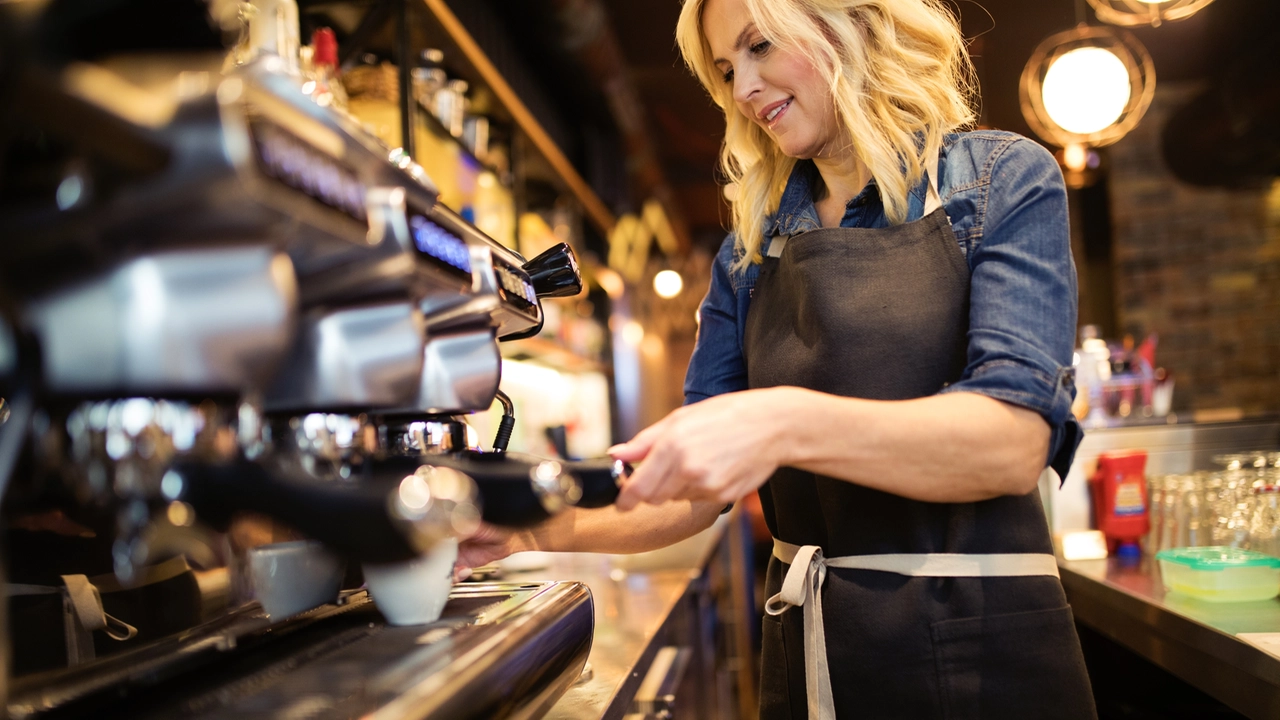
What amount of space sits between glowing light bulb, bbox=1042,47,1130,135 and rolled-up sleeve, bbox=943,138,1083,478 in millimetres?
2546

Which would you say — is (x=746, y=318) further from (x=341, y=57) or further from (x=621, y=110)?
(x=621, y=110)

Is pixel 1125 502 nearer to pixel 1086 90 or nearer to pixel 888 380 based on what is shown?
pixel 888 380

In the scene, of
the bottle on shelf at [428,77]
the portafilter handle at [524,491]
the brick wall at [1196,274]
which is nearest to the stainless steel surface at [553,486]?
the portafilter handle at [524,491]

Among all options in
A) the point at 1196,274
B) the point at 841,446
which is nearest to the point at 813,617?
the point at 841,446

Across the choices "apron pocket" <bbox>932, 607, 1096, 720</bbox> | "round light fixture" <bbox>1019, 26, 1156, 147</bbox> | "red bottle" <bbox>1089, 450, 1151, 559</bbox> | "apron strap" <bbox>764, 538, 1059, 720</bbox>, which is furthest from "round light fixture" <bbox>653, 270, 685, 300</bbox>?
"apron pocket" <bbox>932, 607, 1096, 720</bbox>

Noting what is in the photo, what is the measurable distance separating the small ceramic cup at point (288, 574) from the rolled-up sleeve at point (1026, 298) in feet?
1.94

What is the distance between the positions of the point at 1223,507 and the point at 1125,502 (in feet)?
1.38

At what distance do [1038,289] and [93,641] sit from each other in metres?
0.85

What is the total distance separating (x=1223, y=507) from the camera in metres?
1.75

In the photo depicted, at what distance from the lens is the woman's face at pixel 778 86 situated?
1.17m

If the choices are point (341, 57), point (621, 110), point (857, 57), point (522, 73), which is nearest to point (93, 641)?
point (857, 57)

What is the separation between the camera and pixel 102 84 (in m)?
0.48

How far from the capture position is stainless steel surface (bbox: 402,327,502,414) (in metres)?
0.89

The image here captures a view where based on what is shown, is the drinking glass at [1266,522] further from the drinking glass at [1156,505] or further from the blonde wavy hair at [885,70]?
the blonde wavy hair at [885,70]
